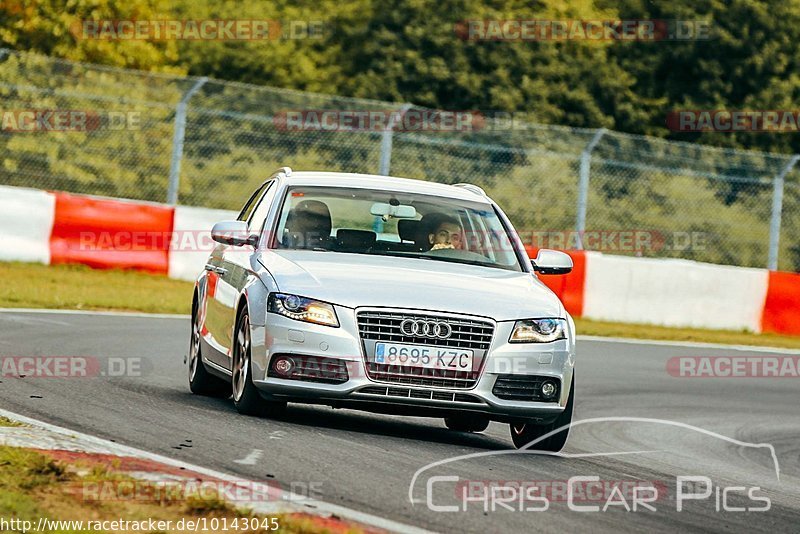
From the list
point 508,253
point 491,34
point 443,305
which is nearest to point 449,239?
point 508,253

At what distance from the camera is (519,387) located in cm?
912

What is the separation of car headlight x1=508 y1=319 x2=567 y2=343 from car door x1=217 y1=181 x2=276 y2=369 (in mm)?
1575

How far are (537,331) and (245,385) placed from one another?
164cm

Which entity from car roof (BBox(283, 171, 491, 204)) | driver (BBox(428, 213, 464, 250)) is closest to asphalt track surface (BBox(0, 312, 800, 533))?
driver (BBox(428, 213, 464, 250))

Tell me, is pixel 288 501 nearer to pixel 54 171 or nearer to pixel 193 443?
pixel 193 443

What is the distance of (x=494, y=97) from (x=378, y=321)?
3837cm

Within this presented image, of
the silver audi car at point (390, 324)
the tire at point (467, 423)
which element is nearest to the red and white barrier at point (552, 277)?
the tire at point (467, 423)

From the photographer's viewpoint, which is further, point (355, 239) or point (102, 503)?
point (355, 239)

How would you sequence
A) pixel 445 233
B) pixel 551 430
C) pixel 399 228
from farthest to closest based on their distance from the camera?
pixel 445 233
pixel 399 228
pixel 551 430

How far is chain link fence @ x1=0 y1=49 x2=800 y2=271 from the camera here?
22859mm

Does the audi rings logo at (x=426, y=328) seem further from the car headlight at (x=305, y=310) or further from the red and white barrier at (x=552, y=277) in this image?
the red and white barrier at (x=552, y=277)

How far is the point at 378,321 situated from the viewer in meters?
8.90

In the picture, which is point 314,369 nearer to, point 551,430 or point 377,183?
point 551,430

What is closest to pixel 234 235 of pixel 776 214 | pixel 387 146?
pixel 387 146
